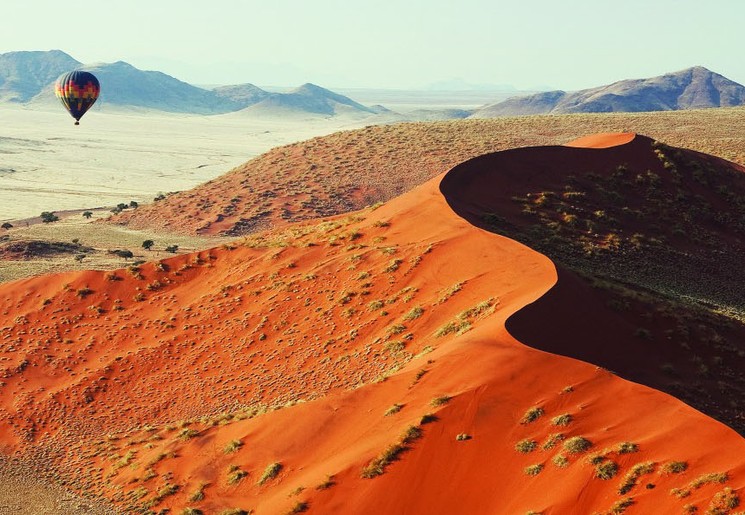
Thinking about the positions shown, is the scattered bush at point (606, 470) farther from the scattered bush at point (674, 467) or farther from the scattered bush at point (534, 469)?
the scattered bush at point (534, 469)

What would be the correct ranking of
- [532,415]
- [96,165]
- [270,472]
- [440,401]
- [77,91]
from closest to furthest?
1. [532,415]
2. [440,401]
3. [270,472]
4. [77,91]
5. [96,165]

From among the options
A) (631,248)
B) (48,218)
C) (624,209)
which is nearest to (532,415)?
(631,248)

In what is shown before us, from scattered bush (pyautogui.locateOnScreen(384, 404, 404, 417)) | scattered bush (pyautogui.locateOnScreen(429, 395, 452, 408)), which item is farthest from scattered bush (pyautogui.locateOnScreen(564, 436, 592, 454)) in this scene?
scattered bush (pyautogui.locateOnScreen(384, 404, 404, 417))

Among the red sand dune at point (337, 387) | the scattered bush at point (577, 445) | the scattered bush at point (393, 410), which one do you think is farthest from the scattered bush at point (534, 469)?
the scattered bush at point (393, 410)

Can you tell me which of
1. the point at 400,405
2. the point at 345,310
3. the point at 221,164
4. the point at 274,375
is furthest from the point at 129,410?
the point at 221,164

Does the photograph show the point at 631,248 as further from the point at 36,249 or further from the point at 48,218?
the point at 48,218
